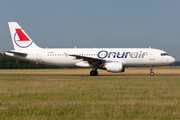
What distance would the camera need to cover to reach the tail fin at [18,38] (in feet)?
116

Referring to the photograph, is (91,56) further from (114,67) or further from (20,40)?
(20,40)

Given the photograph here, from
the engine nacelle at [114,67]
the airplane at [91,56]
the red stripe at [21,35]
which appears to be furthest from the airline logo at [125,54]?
the red stripe at [21,35]

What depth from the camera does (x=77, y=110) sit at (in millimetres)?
8773

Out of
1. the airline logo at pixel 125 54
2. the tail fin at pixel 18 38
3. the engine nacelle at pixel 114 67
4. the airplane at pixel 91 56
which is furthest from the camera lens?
the tail fin at pixel 18 38

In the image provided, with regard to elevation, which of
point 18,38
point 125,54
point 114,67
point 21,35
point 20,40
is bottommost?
point 114,67

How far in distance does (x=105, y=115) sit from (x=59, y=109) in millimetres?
1917

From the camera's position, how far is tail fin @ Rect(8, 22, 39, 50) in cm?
3522

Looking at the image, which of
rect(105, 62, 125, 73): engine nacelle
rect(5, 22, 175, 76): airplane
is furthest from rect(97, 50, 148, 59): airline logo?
rect(105, 62, 125, 73): engine nacelle

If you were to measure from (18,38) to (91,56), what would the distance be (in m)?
11.2

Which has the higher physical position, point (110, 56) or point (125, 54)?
point (125, 54)

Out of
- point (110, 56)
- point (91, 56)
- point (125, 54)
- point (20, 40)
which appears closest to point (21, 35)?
point (20, 40)

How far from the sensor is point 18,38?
35250 mm

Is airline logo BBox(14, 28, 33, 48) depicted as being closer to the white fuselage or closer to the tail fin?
the tail fin

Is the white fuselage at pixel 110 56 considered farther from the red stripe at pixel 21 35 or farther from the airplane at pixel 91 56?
the red stripe at pixel 21 35
